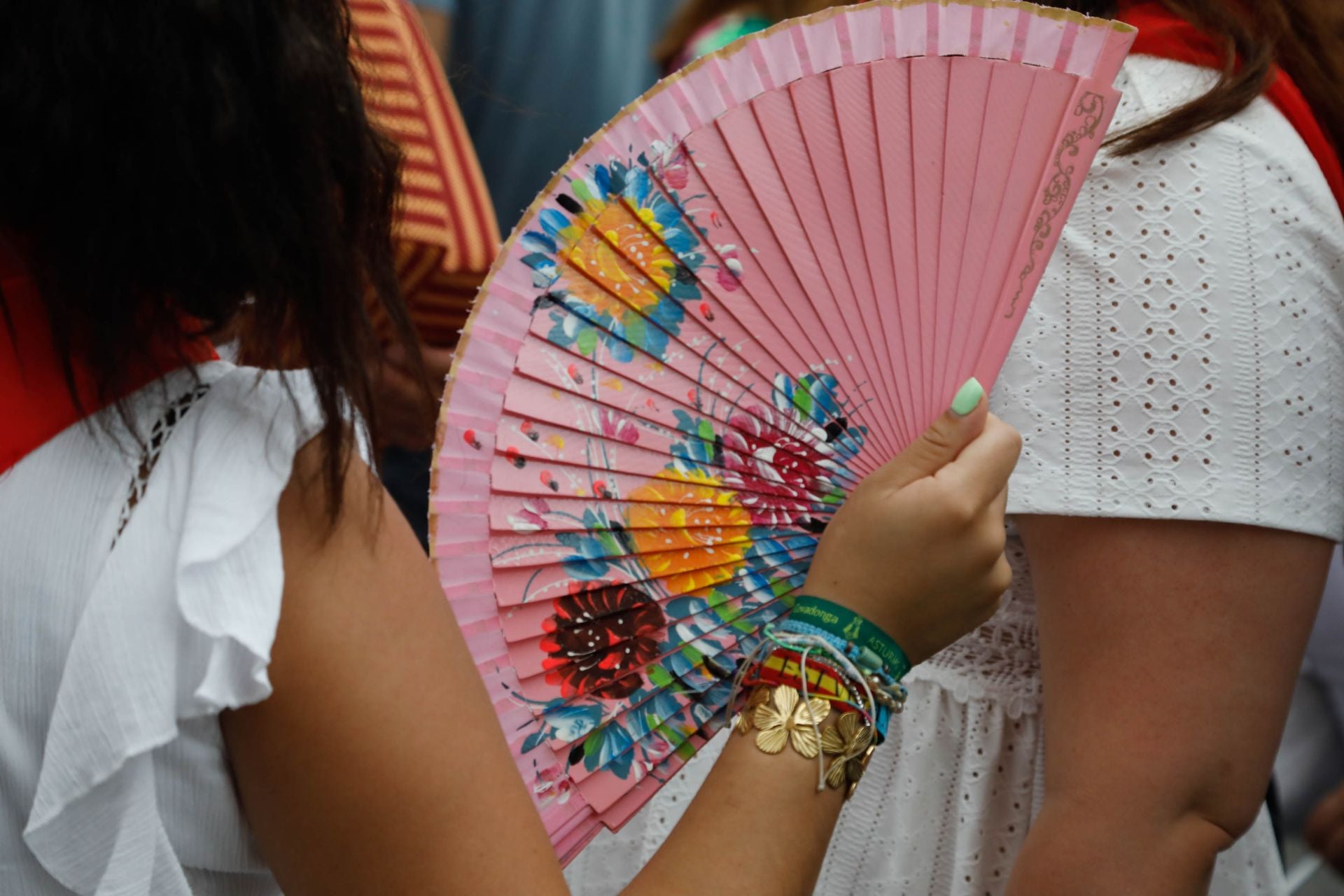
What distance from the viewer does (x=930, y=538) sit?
89 centimetres

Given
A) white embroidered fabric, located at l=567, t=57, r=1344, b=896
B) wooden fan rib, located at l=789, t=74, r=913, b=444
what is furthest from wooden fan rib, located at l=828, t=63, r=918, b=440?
white embroidered fabric, located at l=567, t=57, r=1344, b=896

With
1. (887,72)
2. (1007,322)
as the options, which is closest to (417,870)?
(1007,322)

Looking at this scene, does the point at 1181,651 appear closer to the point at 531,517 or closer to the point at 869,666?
the point at 869,666

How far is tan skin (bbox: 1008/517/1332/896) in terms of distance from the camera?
3.23 feet

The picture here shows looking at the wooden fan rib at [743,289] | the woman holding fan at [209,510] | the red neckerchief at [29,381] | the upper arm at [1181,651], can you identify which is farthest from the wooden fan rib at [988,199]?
the red neckerchief at [29,381]

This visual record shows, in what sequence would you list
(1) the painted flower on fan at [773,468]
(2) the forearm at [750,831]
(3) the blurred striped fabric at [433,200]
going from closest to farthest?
(2) the forearm at [750,831], (1) the painted flower on fan at [773,468], (3) the blurred striped fabric at [433,200]

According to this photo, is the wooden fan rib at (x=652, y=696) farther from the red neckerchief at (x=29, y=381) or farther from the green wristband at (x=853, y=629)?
the red neckerchief at (x=29, y=381)

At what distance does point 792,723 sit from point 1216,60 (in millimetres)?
686

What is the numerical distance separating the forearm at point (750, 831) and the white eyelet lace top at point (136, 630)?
11.5 inches

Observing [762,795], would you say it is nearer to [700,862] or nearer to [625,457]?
[700,862]

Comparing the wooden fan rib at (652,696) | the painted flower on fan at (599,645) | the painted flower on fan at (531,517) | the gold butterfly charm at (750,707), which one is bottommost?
the gold butterfly charm at (750,707)

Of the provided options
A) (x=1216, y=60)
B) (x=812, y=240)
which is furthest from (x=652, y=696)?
(x=1216, y=60)

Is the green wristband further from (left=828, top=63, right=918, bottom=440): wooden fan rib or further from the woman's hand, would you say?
(left=828, top=63, right=918, bottom=440): wooden fan rib

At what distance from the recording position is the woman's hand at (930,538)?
0.89 m
